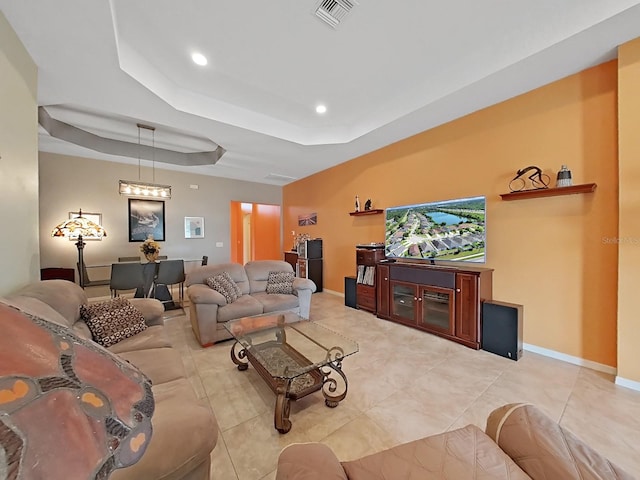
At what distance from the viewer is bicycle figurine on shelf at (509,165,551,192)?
2689 mm

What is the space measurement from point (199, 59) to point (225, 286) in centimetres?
264

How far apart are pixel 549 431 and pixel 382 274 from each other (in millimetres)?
3079

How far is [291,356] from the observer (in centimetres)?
217

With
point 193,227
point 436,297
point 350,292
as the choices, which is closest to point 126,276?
point 193,227

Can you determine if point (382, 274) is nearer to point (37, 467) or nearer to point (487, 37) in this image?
point (487, 37)

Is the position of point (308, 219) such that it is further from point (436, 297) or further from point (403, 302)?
point (436, 297)

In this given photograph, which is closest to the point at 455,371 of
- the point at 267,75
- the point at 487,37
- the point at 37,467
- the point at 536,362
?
the point at 536,362

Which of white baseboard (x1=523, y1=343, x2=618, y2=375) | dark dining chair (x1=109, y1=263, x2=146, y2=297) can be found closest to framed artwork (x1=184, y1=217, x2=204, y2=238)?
dark dining chair (x1=109, y1=263, x2=146, y2=297)

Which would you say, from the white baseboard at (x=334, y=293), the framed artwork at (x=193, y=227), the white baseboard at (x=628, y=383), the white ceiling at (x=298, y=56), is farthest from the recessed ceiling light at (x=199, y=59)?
the white baseboard at (x=628, y=383)

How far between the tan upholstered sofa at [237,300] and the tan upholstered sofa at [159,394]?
54 cm

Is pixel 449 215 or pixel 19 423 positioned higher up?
pixel 449 215

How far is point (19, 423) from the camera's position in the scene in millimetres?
361

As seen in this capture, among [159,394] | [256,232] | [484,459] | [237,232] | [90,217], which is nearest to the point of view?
[484,459]

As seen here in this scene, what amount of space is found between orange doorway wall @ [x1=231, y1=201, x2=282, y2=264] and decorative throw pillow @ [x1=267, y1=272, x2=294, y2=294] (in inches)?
146
